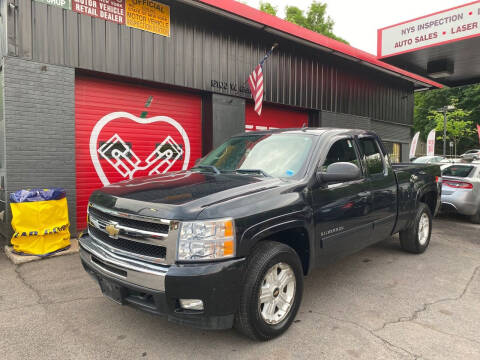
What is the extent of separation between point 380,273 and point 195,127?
18.7 ft

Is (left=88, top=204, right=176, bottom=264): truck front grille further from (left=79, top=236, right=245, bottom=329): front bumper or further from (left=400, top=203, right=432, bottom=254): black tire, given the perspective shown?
(left=400, top=203, right=432, bottom=254): black tire

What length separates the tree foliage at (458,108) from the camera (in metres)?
40.2

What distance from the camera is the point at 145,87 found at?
25.2 feet

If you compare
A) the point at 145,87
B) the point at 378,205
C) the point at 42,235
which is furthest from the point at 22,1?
the point at 378,205

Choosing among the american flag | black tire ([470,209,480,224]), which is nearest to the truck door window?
the american flag

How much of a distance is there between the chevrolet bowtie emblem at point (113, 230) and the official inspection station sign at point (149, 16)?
18.3ft

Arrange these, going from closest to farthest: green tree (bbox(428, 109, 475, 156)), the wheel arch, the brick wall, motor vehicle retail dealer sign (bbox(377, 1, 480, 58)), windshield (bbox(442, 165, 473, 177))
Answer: the wheel arch < the brick wall < windshield (bbox(442, 165, 473, 177)) < motor vehicle retail dealer sign (bbox(377, 1, 480, 58)) < green tree (bbox(428, 109, 475, 156))

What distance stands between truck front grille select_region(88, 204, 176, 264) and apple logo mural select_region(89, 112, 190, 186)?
4.32 metres

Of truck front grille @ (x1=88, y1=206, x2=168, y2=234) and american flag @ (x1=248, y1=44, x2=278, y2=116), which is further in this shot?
american flag @ (x1=248, y1=44, x2=278, y2=116)

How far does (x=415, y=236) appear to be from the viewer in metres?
5.34

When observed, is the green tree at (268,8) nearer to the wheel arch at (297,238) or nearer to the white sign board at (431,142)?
the white sign board at (431,142)

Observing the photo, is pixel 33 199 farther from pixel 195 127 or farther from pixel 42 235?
pixel 195 127

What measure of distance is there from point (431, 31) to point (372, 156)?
7.70m

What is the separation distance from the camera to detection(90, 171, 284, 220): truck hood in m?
2.57
